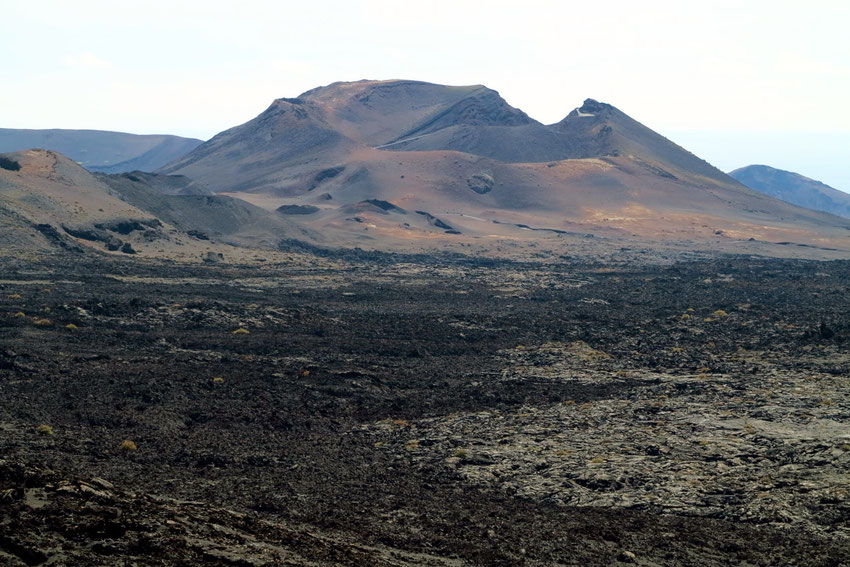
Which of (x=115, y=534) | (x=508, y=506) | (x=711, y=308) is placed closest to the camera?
(x=115, y=534)

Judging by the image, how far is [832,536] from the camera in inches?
728

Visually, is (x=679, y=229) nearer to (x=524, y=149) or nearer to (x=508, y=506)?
(x=524, y=149)

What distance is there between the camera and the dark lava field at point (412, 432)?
16.7 meters

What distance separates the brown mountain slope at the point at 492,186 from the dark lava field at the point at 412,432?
57.6 m

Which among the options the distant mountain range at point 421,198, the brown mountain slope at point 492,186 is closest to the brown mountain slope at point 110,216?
the distant mountain range at point 421,198

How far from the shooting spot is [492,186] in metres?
150

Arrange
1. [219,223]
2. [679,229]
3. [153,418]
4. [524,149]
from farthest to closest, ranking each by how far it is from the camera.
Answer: [524,149], [679,229], [219,223], [153,418]

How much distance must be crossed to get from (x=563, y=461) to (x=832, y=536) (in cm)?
742

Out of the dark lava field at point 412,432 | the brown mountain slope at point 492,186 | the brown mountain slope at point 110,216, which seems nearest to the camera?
the dark lava field at point 412,432

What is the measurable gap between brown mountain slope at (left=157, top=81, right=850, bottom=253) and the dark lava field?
57.6 m

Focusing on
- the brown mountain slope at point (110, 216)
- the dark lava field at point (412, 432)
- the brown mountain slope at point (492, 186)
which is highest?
the brown mountain slope at point (492, 186)

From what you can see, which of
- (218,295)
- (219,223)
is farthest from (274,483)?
(219,223)

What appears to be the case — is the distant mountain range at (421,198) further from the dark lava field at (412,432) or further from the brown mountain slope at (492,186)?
the dark lava field at (412,432)

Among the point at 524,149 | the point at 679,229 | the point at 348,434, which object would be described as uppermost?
the point at 524,149
